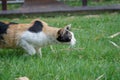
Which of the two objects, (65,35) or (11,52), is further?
(11,52)

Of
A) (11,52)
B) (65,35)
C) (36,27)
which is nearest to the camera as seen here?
(65,35)

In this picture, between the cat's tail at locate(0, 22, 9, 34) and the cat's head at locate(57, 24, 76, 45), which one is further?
the cat's tail at locate(0, 22, 9, 34)

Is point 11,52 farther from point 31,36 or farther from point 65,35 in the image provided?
point 65,35

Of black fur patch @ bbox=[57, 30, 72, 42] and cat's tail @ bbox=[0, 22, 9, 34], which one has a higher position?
cat's tail @ bbox=[0, 22, 9, 34]

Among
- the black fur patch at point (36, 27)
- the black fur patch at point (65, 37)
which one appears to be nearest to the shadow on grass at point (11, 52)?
the black fur patch at point (36, 27)

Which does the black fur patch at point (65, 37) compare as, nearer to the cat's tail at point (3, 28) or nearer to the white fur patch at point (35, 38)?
the white fur patch at point (35, 38)

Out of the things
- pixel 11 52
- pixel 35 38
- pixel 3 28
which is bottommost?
pixel 11 52

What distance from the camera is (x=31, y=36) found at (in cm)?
486

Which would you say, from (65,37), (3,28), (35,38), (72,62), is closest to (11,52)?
(3,28)

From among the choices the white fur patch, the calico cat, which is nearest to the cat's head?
the calico cat

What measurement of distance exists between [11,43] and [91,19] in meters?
3.70

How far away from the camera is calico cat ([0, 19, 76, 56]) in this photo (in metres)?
4.87

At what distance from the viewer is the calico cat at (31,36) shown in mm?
4867

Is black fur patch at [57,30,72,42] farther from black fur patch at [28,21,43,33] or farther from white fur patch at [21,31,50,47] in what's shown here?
black fur patch at [28,21,43,33]
